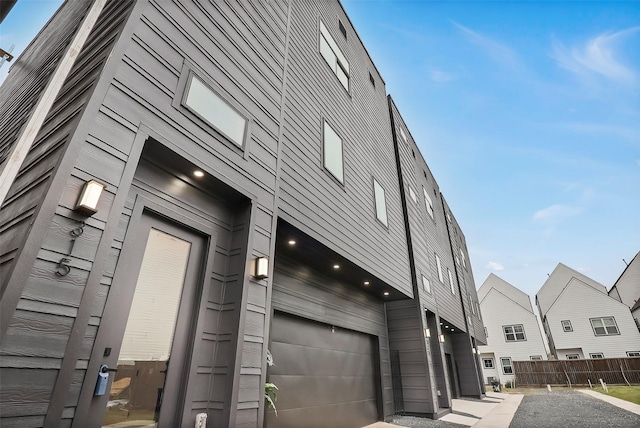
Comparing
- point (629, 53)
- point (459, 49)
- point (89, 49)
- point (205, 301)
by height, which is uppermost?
point (459, 49)

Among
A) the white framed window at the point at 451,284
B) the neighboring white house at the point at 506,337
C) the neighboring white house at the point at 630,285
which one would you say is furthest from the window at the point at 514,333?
the white framed window at the point at 451,284

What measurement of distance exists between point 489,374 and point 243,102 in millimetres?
25259

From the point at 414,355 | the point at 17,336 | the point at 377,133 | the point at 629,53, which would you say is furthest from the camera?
the point at 629,53

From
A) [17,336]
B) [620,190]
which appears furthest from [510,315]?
[620,190]

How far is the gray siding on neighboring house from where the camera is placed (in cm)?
461

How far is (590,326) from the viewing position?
20.4 meters

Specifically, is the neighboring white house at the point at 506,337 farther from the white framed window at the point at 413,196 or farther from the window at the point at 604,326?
the white framed window at the point at 413,196

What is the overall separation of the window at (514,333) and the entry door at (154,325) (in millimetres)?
25418

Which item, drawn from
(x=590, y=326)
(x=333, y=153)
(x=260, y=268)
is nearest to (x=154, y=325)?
(x=260, y=268)

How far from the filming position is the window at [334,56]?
271 inches

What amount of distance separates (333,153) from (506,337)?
23.2 metres

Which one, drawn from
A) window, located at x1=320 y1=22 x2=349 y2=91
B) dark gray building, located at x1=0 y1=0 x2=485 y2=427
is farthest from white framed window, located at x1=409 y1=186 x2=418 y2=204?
window, located at x1=320 y1=22 x2=349 y2=91

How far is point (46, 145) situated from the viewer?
2281 mm

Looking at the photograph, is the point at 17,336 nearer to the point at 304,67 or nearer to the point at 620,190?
the point at 304,67
